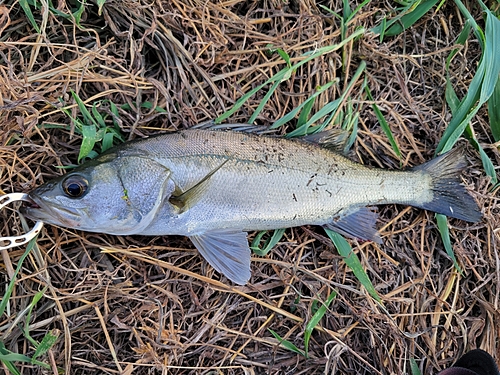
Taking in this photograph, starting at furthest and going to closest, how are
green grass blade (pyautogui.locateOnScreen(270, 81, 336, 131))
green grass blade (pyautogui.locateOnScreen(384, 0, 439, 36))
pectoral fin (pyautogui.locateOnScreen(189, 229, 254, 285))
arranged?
green grass blade (pyautogui.locateOnScreen(384, 0, 439, 36))
green grass blade (pyautogui.locateOnScreen(270, 81, 336, 131))
pectoral fin (pyautogui.locateOnScreen(189, 229, 254, 285))

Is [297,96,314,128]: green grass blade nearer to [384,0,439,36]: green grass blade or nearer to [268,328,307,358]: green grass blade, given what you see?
[384,0,439,36]: green grass blade

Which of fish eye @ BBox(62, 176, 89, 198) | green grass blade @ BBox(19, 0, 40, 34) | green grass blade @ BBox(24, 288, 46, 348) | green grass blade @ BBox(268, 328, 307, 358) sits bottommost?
green grass blade @ BBox(268, 328, 307, 358)

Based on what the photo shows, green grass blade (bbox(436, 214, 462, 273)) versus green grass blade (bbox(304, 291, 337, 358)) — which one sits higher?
green grass blade (bbox(436, 214, 462, 273))

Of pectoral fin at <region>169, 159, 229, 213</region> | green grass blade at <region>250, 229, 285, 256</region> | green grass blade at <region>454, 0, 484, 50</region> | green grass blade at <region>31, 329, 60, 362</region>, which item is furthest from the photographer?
green grass blade at <region>454, 0, 484, 50</region>

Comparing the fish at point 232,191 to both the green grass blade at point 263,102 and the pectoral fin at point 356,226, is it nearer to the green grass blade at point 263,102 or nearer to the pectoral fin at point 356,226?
the pectoral fin at point 356,226

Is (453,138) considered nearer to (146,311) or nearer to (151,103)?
(151,103)

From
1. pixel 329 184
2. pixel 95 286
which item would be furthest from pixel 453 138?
pixel 95 286

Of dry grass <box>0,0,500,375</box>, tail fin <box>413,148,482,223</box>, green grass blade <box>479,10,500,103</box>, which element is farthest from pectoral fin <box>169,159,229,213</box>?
green grass blade <box>479,10,500,103</box>
